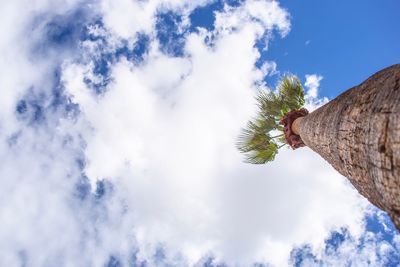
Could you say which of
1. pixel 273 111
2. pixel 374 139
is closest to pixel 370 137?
pixel 374 139

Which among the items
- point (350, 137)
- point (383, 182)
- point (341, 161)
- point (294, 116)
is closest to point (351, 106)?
point (350, 137)

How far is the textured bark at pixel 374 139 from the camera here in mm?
2383

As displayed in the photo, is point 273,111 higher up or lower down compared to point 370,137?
higher up

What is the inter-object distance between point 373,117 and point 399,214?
76 centimetres

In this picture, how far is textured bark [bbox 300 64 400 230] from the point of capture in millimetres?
2383

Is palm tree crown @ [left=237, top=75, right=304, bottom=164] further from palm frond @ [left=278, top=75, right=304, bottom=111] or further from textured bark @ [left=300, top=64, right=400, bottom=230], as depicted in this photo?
textured bark @ [left=300, top=64, right=400, bottom=230]

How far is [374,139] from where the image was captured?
266cm

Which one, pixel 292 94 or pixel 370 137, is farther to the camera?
pixel 292 94

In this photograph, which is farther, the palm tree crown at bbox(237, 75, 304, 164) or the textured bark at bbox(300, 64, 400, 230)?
the palm tree crown at bbox(237, 75, 304, 164)

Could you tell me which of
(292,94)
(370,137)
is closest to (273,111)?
(292,94)

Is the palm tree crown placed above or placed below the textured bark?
above

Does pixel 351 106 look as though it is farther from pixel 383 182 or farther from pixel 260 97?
pixel 260 97

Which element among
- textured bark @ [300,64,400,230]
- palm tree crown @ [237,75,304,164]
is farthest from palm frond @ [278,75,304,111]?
textured bark @ [300,64,400,230]

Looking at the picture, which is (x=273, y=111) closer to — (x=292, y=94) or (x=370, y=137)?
(x=292, y=94)
